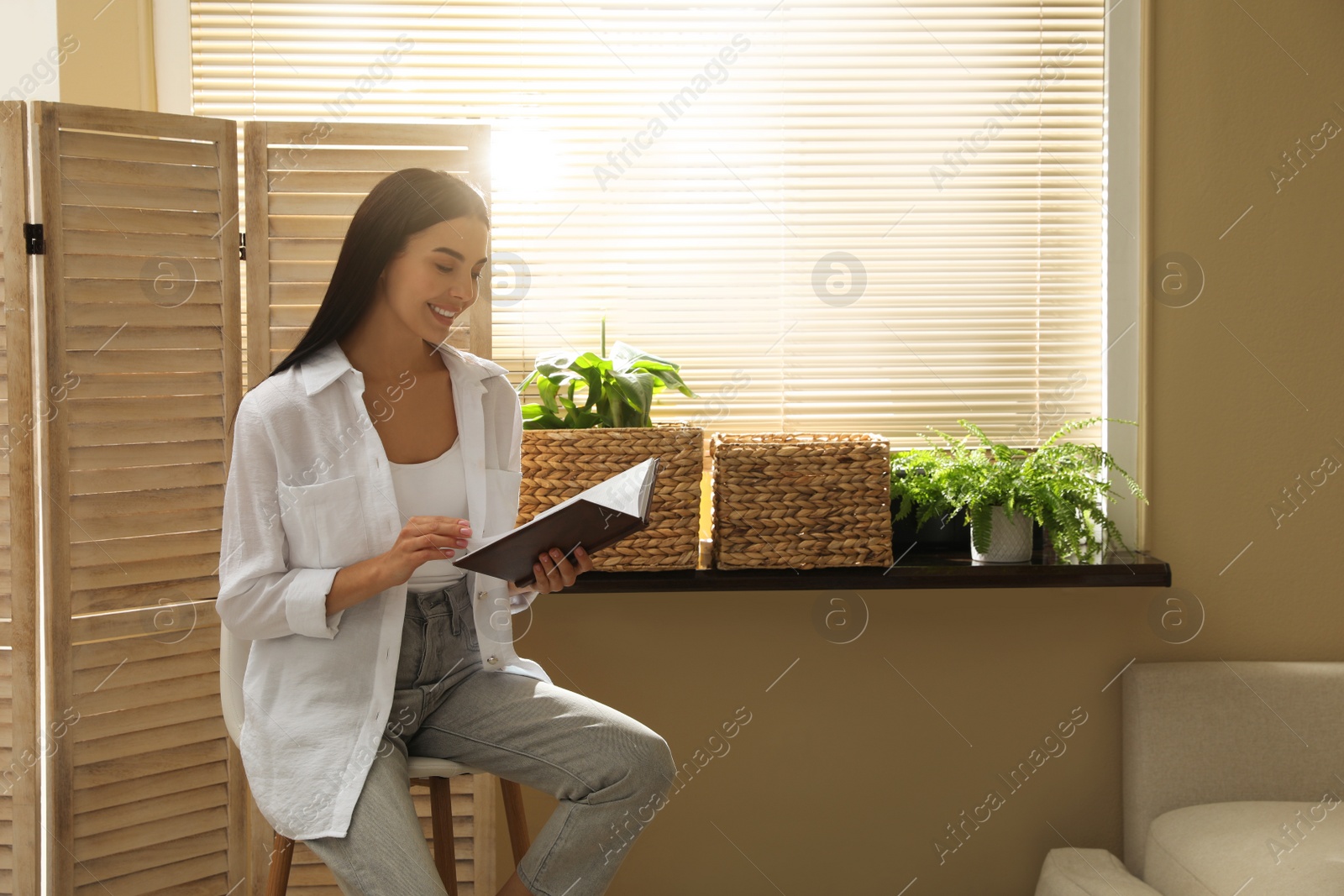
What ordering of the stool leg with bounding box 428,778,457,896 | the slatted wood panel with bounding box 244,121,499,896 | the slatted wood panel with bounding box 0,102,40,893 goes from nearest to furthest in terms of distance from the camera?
the stool leg with bounding box 428,778,457,896, the slatted wood panel with bounding box 0,102,40,893, the slatted wood panel with bounding box 244,121,499,896

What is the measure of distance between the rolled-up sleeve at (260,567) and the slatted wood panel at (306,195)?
1.60 ft

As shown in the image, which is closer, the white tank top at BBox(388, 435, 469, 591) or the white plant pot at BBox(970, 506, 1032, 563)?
the white tank top at BBox(388, 435, 469, 591)

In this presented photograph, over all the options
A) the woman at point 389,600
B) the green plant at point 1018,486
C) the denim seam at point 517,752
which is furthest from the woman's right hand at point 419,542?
the green plant at point 1018,486

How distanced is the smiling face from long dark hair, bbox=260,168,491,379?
1 centimetres

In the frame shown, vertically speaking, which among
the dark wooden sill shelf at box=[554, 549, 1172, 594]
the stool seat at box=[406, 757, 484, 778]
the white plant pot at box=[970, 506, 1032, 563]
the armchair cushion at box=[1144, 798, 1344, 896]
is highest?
the white plant pot at box=[970, 506, 1032, 563]

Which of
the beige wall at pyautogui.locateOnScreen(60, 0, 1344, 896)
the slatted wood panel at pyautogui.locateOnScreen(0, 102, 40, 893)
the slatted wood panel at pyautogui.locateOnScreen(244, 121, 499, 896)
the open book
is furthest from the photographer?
the beige wall at pyautogui.locateOnScreen(60, 0, 1344, 896)

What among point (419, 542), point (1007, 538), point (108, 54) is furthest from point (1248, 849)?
point (108, 54)

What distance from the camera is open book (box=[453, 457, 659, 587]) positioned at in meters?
1.30

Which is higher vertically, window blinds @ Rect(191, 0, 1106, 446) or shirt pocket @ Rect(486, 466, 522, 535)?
window blinds @ Rect(191, 0, 1106, 446)

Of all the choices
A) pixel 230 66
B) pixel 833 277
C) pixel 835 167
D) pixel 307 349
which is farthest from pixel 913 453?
pixel 230 66

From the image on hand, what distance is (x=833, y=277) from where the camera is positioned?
2229 mm

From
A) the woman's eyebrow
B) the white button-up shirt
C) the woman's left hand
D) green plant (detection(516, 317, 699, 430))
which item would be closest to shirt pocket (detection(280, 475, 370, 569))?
the white button-up shirt

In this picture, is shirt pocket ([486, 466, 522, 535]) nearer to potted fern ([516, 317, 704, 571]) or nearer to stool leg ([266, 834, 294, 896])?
potted fern ([516, 317, 704, 571])

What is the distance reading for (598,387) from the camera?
1979mm
